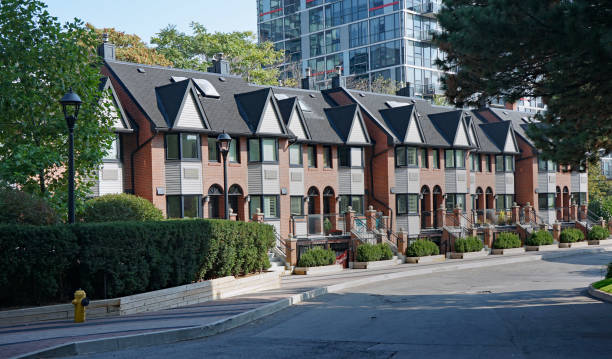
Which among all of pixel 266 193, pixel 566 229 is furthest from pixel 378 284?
pixel 566 229

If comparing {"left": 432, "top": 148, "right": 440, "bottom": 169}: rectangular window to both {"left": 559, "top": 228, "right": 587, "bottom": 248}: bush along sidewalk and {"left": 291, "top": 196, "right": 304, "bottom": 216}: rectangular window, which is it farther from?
{"left": 559, "top": 228, "right": 587, "bottom": 248}: bush along sidewalk

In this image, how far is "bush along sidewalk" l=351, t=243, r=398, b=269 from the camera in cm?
3572

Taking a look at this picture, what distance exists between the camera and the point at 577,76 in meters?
12.9

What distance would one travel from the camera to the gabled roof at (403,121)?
1705 inches

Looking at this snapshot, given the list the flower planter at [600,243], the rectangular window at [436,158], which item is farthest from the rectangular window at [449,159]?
the flower planter at [600,243]

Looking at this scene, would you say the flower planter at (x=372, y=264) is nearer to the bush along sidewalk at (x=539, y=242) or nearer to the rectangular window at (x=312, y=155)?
the rectangular window at (x=312, y=155)

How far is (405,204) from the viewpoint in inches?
1709

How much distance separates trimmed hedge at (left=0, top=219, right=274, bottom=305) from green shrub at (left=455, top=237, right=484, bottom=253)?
25.4 m


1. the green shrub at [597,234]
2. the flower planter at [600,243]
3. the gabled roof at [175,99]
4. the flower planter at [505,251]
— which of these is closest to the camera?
the gabled roof at [175,99]

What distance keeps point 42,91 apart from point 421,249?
2543cm

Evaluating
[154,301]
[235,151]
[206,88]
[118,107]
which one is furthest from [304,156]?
[154,301]

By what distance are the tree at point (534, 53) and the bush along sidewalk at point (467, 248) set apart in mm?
26359

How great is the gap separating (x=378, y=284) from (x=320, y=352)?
16935mm

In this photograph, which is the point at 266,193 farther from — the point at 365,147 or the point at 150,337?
the point at 150,337
